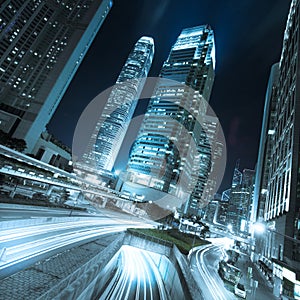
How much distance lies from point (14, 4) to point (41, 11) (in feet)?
42.5

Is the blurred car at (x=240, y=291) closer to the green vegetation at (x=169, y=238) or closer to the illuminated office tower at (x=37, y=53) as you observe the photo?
the green vegetation at (x=169, y=238)

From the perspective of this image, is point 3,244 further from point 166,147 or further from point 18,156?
point 166,147

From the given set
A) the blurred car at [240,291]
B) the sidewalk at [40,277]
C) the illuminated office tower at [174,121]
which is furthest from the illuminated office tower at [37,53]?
the blurred car at [240,291]


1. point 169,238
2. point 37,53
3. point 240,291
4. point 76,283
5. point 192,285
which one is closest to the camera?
point 76,283

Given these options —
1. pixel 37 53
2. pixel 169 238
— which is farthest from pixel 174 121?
pixel 169 238

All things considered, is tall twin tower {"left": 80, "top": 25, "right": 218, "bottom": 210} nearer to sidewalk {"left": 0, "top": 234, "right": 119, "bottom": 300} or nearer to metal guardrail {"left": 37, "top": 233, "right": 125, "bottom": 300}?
metal guardrail {"left": 37, "top": 233, "right": 125, "bottom": 300}

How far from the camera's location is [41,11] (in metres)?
104

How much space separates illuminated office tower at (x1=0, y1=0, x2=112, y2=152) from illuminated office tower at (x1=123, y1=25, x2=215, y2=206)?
2347 inches

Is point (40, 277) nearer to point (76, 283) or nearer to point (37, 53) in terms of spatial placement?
point (76, 283)

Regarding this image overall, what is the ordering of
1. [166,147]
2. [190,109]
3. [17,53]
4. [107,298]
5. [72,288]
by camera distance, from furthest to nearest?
[190,109] < [166,147] < [17,53] < [107,298] < [72,288]

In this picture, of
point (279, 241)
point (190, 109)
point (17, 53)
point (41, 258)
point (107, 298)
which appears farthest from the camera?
point (190, 109)

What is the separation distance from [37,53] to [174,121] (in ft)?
298

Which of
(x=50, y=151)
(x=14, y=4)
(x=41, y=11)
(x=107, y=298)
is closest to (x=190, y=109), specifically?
(x=50, y=151)

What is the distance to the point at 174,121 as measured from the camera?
128 metres
